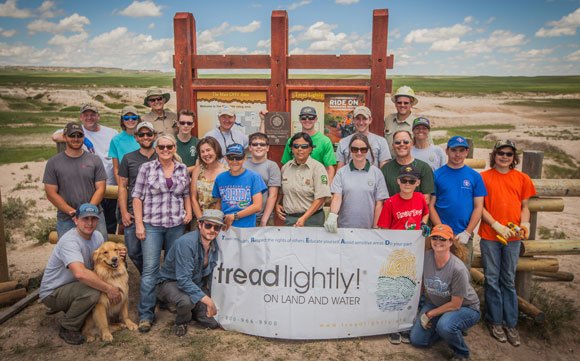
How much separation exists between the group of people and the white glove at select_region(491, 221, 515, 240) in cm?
2

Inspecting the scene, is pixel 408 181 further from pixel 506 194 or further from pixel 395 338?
pixel 395 338

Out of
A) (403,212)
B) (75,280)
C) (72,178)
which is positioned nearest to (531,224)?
(403,212)

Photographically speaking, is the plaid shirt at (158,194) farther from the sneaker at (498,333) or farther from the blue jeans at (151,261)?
the sneaker at (498,333)

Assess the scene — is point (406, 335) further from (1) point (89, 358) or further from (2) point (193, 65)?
(2) point (193, 65)

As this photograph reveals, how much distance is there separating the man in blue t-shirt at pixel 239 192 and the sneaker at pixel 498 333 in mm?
3417

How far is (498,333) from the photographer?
18.7 ft

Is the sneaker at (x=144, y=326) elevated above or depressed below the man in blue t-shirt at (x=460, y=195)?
below

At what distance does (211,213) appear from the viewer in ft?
16.9

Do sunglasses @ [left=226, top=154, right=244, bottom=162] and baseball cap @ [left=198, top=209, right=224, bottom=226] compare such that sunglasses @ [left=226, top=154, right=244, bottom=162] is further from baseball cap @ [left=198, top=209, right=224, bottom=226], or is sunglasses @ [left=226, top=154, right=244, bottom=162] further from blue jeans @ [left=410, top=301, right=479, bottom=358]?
blue jeans @ [left=410, top=301, right=479, bottom=358]

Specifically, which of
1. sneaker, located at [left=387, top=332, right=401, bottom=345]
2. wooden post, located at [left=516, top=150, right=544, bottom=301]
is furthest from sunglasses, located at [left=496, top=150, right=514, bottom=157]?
sneaker, located at [left=387, top=332, right=401, bottom=345]

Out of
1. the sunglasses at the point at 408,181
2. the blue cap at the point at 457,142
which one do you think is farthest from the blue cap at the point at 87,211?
the blue cap at the point at 457,142

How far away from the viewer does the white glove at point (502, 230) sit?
5387mm

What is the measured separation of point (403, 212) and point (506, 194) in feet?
4.58

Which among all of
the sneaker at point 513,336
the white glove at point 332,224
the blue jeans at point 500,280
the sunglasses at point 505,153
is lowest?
the sneaker at point 513,336
